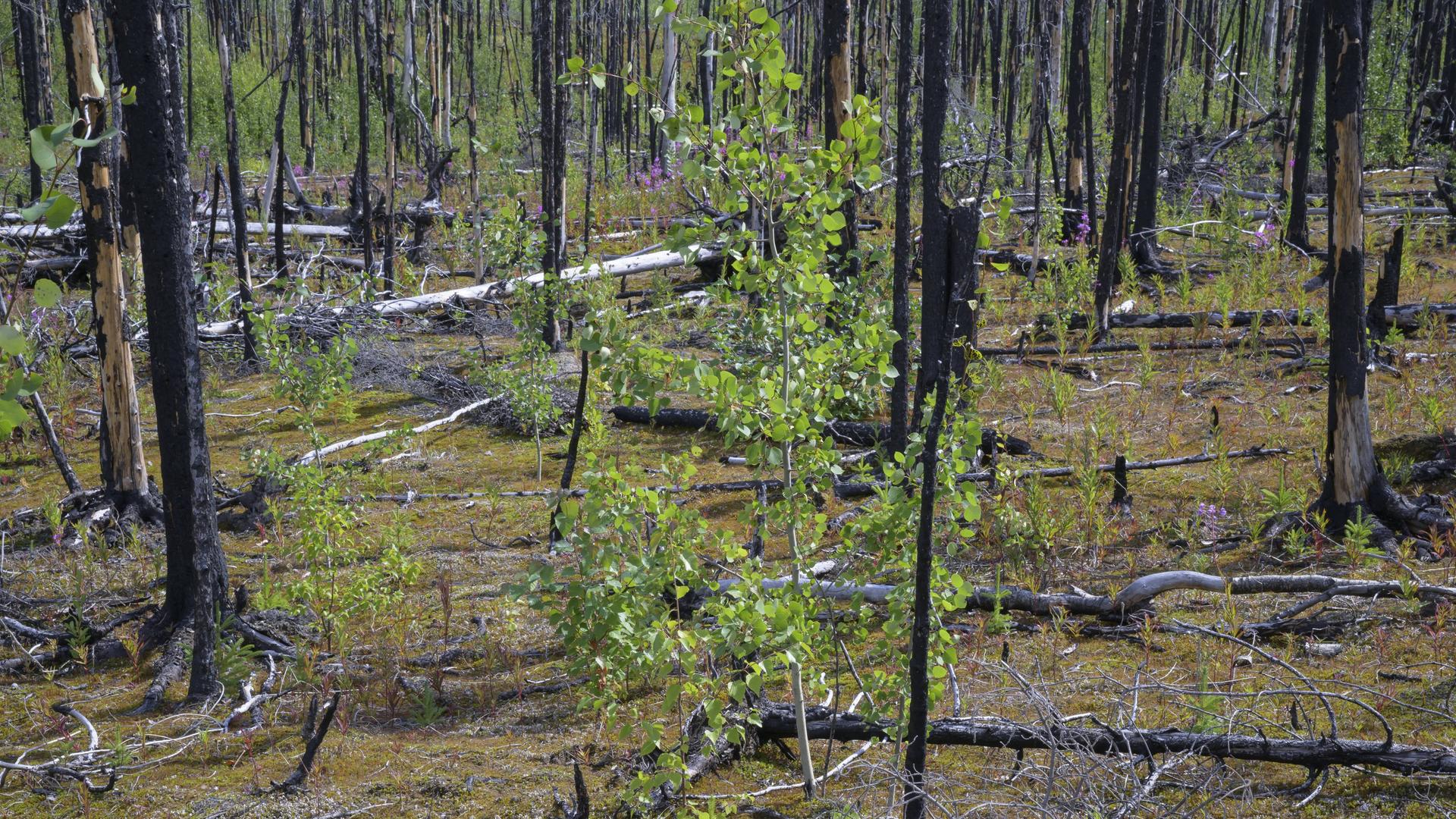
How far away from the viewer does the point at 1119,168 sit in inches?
357

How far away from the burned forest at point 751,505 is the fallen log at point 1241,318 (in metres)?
0.06

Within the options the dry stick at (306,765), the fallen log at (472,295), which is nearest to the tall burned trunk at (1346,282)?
the dry stick at (306,765)

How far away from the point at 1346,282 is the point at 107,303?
21.7 feet

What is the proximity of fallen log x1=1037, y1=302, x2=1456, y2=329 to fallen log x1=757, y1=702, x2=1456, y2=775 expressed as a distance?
563 cm

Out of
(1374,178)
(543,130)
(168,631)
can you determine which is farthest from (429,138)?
(1374,178)

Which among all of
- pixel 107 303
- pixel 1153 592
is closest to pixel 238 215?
pixel 107 303

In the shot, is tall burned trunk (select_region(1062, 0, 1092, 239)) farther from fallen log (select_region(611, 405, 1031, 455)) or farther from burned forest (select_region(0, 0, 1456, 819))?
fallen log (select_region(611, 405, 1031, 455))

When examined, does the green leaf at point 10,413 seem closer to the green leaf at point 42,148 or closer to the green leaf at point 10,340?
the green leaf at point 10,340

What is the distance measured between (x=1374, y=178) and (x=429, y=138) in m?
14.6

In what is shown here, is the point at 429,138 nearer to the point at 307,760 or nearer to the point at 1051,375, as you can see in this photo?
the point at 1051,375

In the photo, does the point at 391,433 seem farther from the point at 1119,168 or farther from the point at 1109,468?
the point at 1119,168

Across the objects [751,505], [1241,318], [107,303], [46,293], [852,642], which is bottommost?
[852,642]

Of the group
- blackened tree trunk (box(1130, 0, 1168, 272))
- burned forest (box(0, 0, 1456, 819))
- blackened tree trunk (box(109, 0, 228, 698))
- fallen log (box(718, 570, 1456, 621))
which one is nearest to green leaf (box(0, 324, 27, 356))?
burned forest (box(0, 0, 1456, 819))

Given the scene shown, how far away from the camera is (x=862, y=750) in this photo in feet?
11.4
